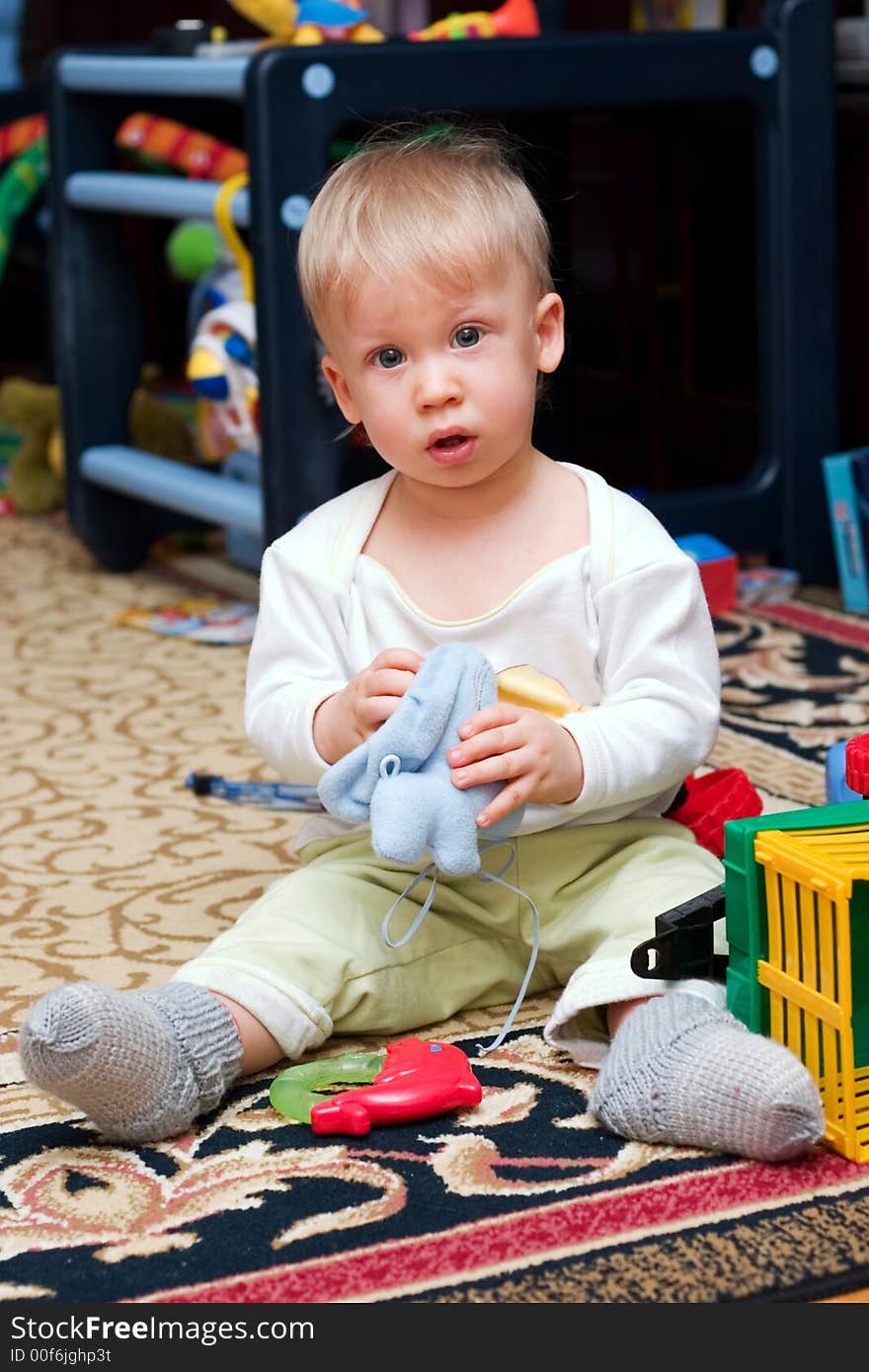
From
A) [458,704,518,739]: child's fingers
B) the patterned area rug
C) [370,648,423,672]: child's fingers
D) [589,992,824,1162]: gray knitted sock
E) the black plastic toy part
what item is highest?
[370,648,423,672]: child's fingers

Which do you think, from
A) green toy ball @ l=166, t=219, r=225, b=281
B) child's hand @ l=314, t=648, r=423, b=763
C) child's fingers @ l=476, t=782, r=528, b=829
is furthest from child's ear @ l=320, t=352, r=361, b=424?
green toy ball @ l=166, t=219, r=225, b=281

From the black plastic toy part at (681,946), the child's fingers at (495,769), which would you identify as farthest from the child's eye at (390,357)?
the black plastic toy part at (681,946)

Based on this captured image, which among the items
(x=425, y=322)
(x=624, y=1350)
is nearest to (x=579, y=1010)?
(x=624, y=1350)

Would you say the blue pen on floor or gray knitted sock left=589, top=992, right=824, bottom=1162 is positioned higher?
gray knitted sock left=589, top=992, right=824, bottom=1162

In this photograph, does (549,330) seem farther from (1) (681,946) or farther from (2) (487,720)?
(1) (681,946)

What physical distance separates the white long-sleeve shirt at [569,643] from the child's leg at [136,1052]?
0.17 metres

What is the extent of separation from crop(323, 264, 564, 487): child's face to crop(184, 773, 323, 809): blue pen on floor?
46 centimetres

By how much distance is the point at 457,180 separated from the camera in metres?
1.05

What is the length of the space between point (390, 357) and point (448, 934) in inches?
13.7

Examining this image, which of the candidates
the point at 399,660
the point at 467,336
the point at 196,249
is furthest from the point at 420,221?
the point at 196,249

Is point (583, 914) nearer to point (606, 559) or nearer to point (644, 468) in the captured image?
point (606, 559)

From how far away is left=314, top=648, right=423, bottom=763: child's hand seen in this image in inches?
39.8

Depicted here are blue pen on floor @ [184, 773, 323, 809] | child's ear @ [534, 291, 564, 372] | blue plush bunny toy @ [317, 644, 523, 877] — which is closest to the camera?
blue plush bunny toy @ [317, 644, 523, 877]

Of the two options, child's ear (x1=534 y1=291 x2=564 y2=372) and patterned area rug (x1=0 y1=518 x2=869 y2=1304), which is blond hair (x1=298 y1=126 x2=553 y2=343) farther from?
patterned area rug (x1=0 y1=518 x2=869 y2=1304)
